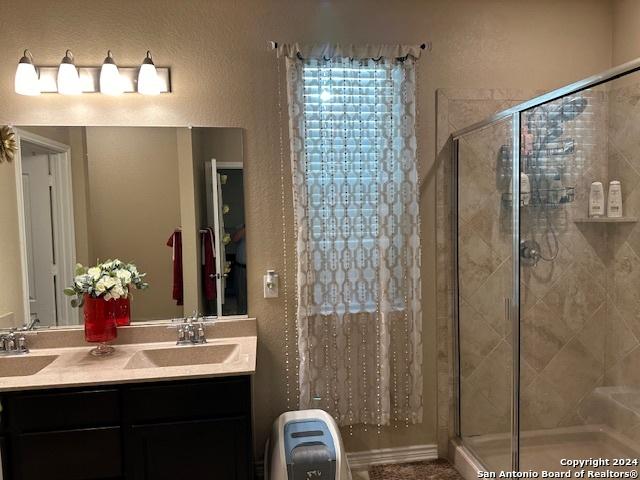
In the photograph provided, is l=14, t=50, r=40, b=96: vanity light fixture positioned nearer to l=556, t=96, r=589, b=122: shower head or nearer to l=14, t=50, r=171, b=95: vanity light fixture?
l=14, t=50, r=171, b=95: vanity light fixture

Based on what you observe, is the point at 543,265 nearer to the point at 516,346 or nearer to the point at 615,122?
the point at 516,346

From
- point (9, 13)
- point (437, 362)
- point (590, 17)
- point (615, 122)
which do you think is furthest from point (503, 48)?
point (9, 13)

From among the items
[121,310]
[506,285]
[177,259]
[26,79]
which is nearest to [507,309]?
[506,285]

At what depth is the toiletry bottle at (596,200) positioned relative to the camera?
103 inches

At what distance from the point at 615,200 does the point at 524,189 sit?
2.33 feet

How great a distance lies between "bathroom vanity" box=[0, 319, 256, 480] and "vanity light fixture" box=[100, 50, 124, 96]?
1.36 m

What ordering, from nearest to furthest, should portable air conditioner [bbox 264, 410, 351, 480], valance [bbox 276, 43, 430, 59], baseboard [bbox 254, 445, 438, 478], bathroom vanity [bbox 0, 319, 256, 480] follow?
bathroom vanity [bbox 0, 319, 256, 480], portable air conditioner [bbox 264, 410, 351, 480], valance [bbox 276, 43, 430, 59], baseboard [bbox 254, 445, 438, 478]

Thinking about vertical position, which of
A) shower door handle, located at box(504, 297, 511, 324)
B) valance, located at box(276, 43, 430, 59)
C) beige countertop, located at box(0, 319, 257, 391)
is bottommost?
beige countertop, located at box(0, 319, 257, 391)

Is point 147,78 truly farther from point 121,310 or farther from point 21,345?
point 21,345

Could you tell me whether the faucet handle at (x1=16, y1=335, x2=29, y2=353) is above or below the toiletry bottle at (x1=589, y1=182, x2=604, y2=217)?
below

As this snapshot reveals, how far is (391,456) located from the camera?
8.93 ft

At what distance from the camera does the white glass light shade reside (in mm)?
2219

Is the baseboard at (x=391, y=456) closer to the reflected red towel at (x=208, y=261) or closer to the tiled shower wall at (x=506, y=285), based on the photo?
the tiled shower wall at (x=506, y=285)

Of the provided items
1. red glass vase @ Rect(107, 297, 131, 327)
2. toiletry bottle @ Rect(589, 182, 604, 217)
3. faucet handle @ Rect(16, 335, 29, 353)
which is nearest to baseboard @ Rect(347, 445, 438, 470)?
red glass vase @ Rect(107, 297, 131, 327)
